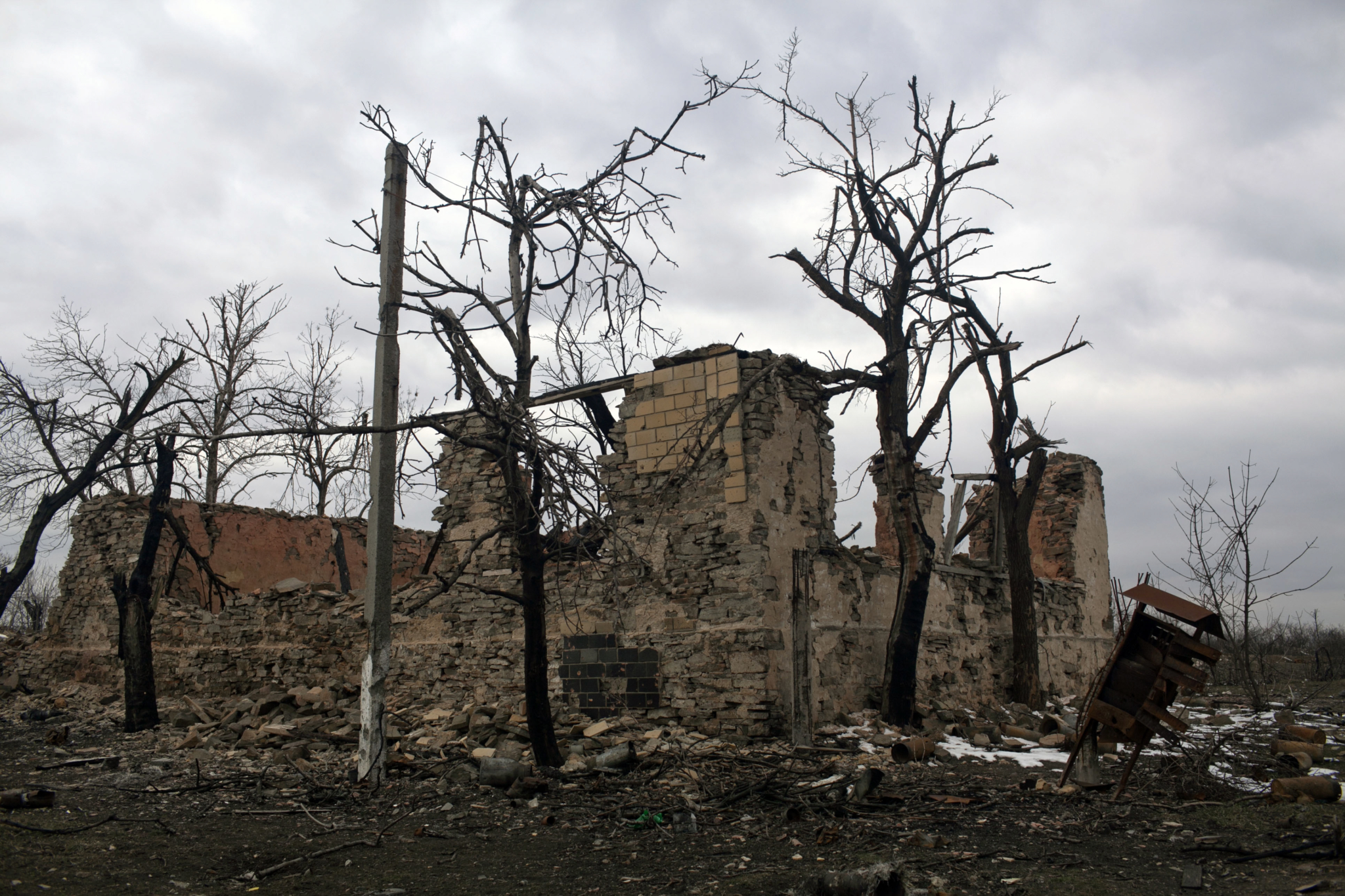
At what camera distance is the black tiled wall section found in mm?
9203

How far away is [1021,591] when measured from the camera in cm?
1184

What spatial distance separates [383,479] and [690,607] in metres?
3.41

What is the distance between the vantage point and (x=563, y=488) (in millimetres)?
6617

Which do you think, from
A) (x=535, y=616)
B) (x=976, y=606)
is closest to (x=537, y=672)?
(x=535, y=616)

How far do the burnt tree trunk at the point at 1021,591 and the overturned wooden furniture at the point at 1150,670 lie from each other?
227 inches

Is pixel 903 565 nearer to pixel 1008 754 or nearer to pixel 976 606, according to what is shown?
pixel 1008 754

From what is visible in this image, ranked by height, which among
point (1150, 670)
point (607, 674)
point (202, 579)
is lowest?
point (607, 674)

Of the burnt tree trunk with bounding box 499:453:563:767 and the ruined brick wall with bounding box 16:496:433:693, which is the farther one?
the ruined brick wall with bounding box 16:496:433:693

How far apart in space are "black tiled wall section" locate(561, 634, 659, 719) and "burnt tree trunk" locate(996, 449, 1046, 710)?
5.33 meters

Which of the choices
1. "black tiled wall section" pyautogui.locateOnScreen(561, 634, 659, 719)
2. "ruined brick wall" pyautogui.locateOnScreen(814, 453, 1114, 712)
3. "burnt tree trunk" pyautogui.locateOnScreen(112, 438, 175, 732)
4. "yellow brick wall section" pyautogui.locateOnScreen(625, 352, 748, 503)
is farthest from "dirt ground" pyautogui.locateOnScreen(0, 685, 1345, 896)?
"yellow brick wall section" pyautogui.locateOnScreen(625, 352, 748, 503)

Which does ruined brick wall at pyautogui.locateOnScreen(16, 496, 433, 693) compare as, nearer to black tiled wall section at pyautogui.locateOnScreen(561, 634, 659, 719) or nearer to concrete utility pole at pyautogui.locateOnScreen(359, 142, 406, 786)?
black tiled wall section at pyautogui.locateOnScreen(561, 634, 659, 719)

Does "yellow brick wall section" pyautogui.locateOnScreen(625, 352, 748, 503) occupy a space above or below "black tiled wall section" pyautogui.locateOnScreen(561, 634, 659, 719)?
above

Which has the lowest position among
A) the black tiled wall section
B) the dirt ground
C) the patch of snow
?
the patch of snow

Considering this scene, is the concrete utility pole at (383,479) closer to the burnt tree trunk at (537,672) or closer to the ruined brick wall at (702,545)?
the burnt tree trunk at (537,672)
